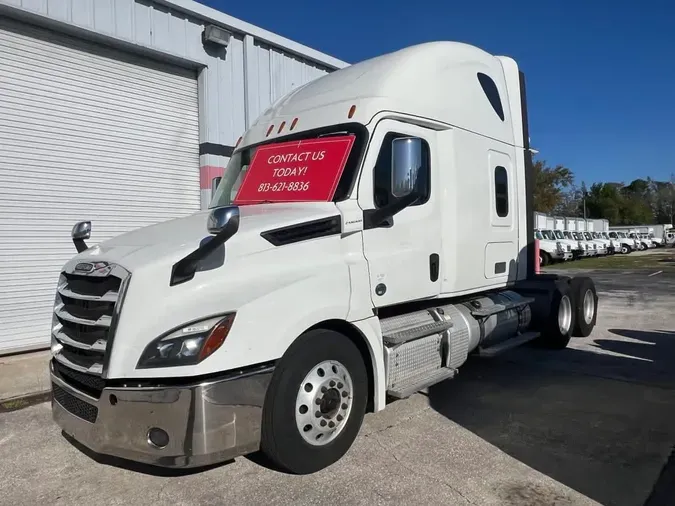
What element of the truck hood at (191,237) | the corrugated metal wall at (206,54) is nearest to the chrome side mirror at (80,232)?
the truck hood at (191,237)

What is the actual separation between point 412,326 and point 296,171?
1700 mm

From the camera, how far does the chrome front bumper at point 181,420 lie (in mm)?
3189

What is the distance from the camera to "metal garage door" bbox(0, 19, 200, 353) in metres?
7.77

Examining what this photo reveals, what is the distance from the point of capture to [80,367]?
3559 mm

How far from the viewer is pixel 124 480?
388cm

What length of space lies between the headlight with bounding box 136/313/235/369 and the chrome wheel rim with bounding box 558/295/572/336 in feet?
19.0

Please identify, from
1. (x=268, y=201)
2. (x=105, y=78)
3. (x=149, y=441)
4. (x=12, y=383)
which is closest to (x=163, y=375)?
(x=149, y=441)

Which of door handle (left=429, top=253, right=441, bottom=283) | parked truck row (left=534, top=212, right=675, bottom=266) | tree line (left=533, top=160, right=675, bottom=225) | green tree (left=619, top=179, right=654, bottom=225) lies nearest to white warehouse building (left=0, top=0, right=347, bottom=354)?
door handle (left=429, top=253, right=441, bottom=283)

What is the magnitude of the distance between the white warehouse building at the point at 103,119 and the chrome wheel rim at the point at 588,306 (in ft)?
22.1

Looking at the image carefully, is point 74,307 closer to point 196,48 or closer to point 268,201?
point 268,201

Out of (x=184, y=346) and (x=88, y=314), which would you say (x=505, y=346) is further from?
(x=88, y=314)

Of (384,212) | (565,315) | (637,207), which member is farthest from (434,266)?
(637,207)

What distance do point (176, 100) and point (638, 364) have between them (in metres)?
8.35

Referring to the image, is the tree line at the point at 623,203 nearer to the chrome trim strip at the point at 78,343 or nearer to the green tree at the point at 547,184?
the green tree at the point at 547,184
